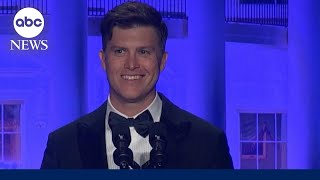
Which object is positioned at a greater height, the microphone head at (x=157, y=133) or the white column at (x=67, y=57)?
the white column at (x=67, y=57)

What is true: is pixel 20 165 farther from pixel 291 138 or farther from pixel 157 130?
pixel 291 138

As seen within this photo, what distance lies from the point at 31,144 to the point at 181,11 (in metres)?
1.05

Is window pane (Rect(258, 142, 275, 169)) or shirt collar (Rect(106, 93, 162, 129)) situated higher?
shirt collar (Rect(106, 93, 162, 129))

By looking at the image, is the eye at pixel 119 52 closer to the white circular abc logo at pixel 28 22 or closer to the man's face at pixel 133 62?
the man's face at pixel 133 62

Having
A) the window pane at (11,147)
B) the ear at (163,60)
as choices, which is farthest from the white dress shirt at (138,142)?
the window pane at (11,147)

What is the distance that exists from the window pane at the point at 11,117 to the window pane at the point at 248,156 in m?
1.18

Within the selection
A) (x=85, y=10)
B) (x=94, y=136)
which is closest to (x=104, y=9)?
(x=85, y=10)

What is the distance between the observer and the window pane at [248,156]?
3822 millimetres

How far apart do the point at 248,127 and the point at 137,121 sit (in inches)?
28.1

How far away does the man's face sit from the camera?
3541 mm

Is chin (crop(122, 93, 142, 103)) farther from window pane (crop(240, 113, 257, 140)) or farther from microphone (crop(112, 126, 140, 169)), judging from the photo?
microphone (crop(112, 126, 140, 169))

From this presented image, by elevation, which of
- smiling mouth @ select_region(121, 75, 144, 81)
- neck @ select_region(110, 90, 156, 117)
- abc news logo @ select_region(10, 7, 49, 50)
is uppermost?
abc news logo @ select_region(10, 7, 49, 50)

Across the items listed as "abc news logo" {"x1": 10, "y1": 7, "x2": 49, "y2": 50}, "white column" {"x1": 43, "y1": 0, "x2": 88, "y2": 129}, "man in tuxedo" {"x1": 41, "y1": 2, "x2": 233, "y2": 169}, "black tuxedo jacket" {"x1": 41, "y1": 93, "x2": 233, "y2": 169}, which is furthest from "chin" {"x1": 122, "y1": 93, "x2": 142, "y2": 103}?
"abc news logo" {"x1": 10, "y1": 7, "x2": 49, "y2": 50}

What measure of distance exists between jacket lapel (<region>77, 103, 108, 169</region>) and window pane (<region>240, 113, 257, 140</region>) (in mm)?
760
